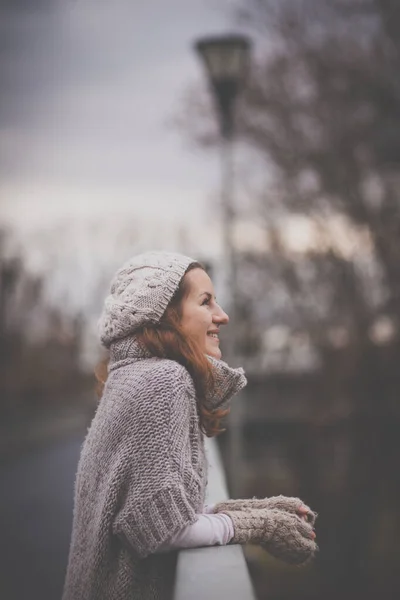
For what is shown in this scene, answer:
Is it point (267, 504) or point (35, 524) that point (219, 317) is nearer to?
point (267, 504)

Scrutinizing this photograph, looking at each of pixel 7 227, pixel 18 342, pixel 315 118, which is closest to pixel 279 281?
pixel 315 118

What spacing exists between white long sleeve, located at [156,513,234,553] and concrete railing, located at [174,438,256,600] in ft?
0.07

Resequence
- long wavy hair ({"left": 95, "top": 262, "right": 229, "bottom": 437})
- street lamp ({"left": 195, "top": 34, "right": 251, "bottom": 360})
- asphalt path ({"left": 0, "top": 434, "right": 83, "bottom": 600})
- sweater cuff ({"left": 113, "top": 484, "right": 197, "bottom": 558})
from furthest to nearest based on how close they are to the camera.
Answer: street lamp ({"left": 195, "top": 34, "right": 251, "bottom": 360}) → asphalt path ({"left": 0, "top": 434, "right": 83, "bottom": 600}) → long wavy hair ({"left": 95, "top": 262, "right": 229, "bottom": 437}) → sweater cuff ({"left": 113, "top": 484, "right": 197, "bottom": 558})

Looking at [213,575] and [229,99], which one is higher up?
[229,99]

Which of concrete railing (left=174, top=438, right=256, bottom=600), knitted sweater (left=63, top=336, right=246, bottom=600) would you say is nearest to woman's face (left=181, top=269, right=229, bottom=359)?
knitted sweater (left=63, top=336, right=246, bottom=600)

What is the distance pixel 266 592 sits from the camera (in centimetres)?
1759

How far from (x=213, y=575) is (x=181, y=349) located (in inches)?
25.9

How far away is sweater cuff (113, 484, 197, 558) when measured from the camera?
2.62 m

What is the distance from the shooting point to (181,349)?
2859mm

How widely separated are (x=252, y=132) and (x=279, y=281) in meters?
3.08

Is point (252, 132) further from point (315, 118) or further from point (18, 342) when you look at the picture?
point (18, 342)

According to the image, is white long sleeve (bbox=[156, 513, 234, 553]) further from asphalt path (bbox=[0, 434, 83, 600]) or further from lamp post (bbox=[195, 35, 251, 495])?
lamp post (bbox=[195, 35, 251, 495])

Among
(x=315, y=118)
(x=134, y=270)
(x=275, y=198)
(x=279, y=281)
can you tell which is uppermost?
(x=315, y=118)

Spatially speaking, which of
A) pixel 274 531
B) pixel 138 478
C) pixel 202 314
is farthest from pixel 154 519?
pixel 202 314
